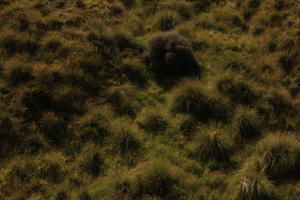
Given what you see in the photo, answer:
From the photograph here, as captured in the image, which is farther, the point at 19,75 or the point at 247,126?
the point at 19,75

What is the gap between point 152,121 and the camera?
8.12 metres

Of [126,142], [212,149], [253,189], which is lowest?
[126,142]

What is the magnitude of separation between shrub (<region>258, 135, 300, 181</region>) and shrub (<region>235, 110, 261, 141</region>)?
852 millimetres

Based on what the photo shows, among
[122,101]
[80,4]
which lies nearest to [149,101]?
[122,101]

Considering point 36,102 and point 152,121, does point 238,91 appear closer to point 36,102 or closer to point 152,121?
point 152,121

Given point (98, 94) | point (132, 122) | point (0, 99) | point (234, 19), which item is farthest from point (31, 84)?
point (234, 19)

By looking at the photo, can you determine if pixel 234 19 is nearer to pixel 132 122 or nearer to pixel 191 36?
pixel 191 36

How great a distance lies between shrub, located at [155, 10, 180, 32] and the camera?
1152 cm

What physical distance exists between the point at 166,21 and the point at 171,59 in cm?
259

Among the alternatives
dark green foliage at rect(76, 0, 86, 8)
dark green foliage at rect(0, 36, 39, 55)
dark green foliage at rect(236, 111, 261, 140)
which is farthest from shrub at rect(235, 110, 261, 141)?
dark green foliage at rect(76, 0, 86, 8)

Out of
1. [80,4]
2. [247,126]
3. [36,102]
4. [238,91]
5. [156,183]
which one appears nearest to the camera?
[156,183]

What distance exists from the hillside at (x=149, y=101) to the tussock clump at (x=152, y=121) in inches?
1.3

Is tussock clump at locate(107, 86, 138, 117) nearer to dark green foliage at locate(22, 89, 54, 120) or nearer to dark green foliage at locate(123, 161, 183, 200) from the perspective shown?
dark green foliage at locate(22, 89, 54, 120)

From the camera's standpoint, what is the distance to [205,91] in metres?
8.69
